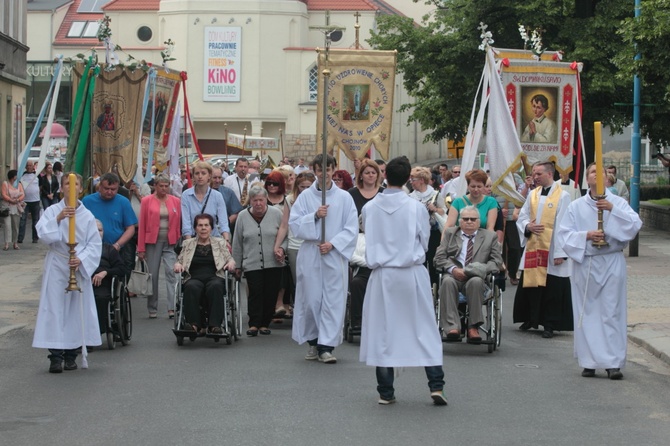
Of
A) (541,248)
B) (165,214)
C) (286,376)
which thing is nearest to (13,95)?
(165,214)

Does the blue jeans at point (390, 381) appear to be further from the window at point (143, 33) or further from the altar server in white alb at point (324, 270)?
the window at point (143, 33)

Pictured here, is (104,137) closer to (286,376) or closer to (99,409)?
(286,376)

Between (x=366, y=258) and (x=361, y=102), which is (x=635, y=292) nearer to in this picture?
(x=361, y=102)

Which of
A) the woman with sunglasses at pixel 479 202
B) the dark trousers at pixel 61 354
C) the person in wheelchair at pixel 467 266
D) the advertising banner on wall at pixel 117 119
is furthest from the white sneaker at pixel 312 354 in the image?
the advertising banner on wall at pixel 117 119

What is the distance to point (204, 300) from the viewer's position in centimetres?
1295

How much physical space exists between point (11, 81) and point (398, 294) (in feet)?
87.7

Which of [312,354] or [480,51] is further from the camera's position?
[480,51]

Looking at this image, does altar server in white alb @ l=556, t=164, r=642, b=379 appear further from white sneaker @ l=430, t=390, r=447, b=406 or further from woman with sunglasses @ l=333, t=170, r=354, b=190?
woman with sunglasses @ l=333, t=170, r=354, b=190

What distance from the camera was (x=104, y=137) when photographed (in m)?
17.4

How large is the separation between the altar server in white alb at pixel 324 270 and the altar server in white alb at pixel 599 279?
2064 millimetres

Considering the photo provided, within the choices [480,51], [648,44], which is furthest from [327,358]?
[480,51]

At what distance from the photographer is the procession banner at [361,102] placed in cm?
1794

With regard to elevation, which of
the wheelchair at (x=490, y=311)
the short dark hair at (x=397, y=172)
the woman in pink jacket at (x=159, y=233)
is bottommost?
the wheelchair at (x=490, y=311)

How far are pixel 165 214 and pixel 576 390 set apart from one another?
6567mm
